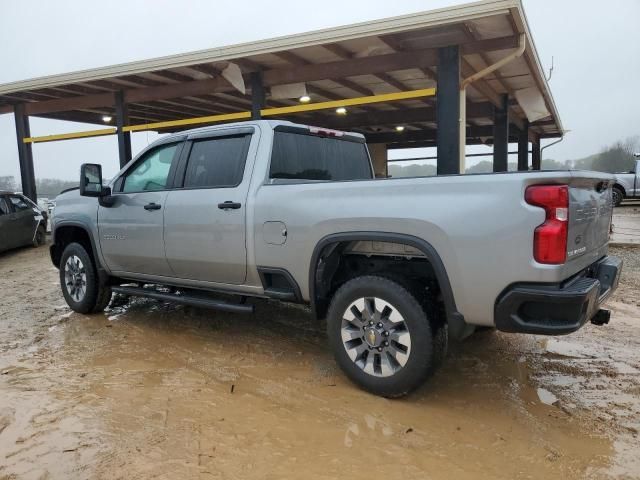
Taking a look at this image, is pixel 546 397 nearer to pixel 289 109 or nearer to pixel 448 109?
pixel 448 109

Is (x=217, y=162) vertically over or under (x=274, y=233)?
over

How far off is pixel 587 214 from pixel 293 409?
2.22 m

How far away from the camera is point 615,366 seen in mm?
3859

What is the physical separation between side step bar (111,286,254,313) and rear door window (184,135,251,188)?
100cm

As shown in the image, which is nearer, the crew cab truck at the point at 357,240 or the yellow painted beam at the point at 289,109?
the crew cab truck at the point at 357,240

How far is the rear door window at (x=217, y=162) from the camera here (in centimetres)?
424

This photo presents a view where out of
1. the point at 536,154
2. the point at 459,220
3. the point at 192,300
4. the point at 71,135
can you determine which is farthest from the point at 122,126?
the point at 536,154

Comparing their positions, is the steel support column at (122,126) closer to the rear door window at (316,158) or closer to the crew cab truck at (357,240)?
the crew cab truck at (357,240)

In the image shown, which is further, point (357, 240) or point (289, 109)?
point (289, 109)

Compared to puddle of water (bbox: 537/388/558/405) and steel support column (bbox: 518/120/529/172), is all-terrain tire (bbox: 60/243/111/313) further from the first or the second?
steel support column (bbox: 518/120/529/172)

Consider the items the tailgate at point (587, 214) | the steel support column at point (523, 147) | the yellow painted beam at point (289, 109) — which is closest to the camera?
the tailgate at point (587, 214)

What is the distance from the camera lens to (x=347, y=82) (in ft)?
32.9

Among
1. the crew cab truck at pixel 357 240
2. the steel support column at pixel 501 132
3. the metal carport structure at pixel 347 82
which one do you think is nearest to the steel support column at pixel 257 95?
the metal carport structure at pixel 347 82

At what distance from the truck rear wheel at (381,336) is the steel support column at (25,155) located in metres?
12.1
